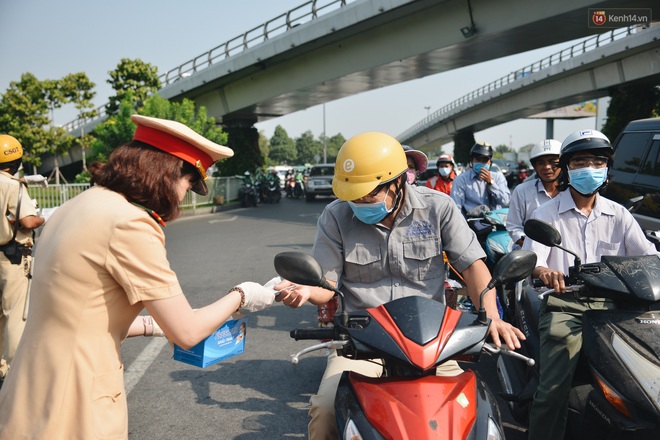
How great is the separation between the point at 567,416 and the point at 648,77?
2826cm

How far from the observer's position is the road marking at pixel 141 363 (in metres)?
4.69

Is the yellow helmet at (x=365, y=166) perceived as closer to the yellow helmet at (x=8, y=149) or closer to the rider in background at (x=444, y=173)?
the yellow helmet at (x=8, y=149)

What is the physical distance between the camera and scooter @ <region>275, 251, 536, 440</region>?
5.96 feet

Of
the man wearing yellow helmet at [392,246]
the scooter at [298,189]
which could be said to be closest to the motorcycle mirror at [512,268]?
the man wearing yellow helmet at [392,246]

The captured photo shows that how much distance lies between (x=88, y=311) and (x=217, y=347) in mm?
582

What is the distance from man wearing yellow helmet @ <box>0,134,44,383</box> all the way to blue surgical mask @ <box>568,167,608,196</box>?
388 cm

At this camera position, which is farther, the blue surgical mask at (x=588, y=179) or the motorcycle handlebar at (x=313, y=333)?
the blue surgical mask at (x=588, y=179)

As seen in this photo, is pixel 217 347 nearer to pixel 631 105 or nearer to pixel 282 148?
pixel 631 105

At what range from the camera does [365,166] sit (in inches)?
97.2

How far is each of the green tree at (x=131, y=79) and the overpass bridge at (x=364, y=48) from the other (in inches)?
104

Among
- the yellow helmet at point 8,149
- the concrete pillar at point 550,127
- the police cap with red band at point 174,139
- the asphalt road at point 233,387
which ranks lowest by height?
the asphalt road at point 233,387

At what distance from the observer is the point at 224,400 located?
4.34m

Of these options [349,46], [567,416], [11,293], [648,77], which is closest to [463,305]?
[567,416]

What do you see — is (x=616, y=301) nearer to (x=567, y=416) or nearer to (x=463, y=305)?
(x=567, y=416)
